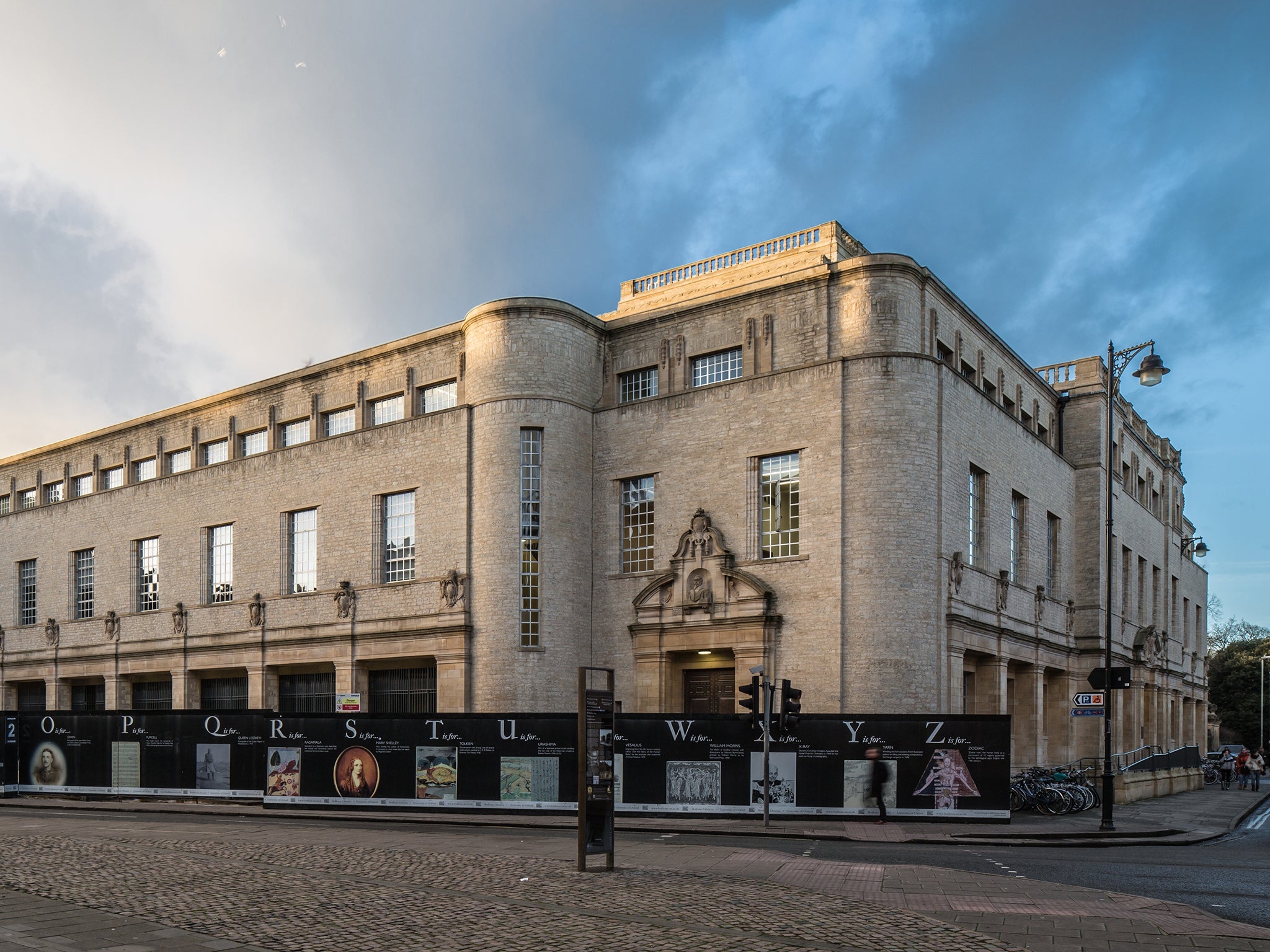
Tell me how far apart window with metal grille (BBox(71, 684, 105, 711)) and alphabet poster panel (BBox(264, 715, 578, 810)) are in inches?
1008

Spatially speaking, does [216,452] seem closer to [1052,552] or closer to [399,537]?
[399,537]

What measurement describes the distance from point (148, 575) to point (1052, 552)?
3454 centimetres

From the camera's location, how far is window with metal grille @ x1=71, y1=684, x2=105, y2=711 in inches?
1930

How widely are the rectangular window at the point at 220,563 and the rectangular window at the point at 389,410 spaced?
7863 mm

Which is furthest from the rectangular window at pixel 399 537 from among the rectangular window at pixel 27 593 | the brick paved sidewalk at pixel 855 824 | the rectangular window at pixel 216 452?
the rectangular window at pixel 27 593

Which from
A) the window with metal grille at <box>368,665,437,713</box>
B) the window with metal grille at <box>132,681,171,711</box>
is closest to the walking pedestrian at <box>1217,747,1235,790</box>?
the window with metal grille at <box>368,665,437,713</box>

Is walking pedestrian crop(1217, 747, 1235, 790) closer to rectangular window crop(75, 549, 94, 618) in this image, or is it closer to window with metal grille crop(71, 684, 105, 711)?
window with metal grille crop(71, 684, 105, 711)

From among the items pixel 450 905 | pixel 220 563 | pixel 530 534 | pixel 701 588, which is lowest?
pixel 450 905

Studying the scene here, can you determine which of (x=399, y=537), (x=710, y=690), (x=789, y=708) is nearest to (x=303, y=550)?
(x=399, y=537)

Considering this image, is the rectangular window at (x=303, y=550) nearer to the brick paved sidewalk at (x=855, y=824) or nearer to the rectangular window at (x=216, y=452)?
the rectangular window at (x=216, y=452)

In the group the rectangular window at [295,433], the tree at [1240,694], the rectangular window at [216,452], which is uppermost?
the rectangular window at [295,433]

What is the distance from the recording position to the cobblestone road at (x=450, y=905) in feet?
34.1

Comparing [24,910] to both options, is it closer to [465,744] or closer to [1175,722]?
[465,744]

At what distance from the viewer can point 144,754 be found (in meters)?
29.3
